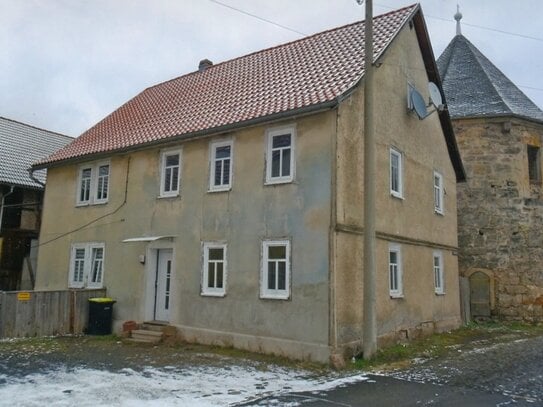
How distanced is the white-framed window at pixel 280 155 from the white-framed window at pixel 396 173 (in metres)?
3.36

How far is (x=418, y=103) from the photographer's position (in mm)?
15328

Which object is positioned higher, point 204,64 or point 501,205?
point 204,64

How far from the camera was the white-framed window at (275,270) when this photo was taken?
11.9 metres

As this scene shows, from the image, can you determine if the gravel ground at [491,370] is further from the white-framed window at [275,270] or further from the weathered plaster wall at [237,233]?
the white-framed window at [275,270]

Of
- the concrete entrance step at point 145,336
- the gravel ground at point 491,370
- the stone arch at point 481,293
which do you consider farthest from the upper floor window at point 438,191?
the concrete entrance step at point 145,336

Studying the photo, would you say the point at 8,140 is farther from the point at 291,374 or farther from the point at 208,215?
the point at 291,374

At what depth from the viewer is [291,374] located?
10.1m

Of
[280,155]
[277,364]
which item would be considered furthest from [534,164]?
[277,364]

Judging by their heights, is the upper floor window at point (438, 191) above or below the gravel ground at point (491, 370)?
above

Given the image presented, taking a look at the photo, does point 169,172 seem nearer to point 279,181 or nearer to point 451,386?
point 279,181

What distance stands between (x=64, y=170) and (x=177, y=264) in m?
7.14

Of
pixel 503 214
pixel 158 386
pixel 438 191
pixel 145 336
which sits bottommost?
pixel 158 386

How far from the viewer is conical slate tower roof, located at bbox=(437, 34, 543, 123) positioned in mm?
20453

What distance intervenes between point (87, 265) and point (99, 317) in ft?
7.65
